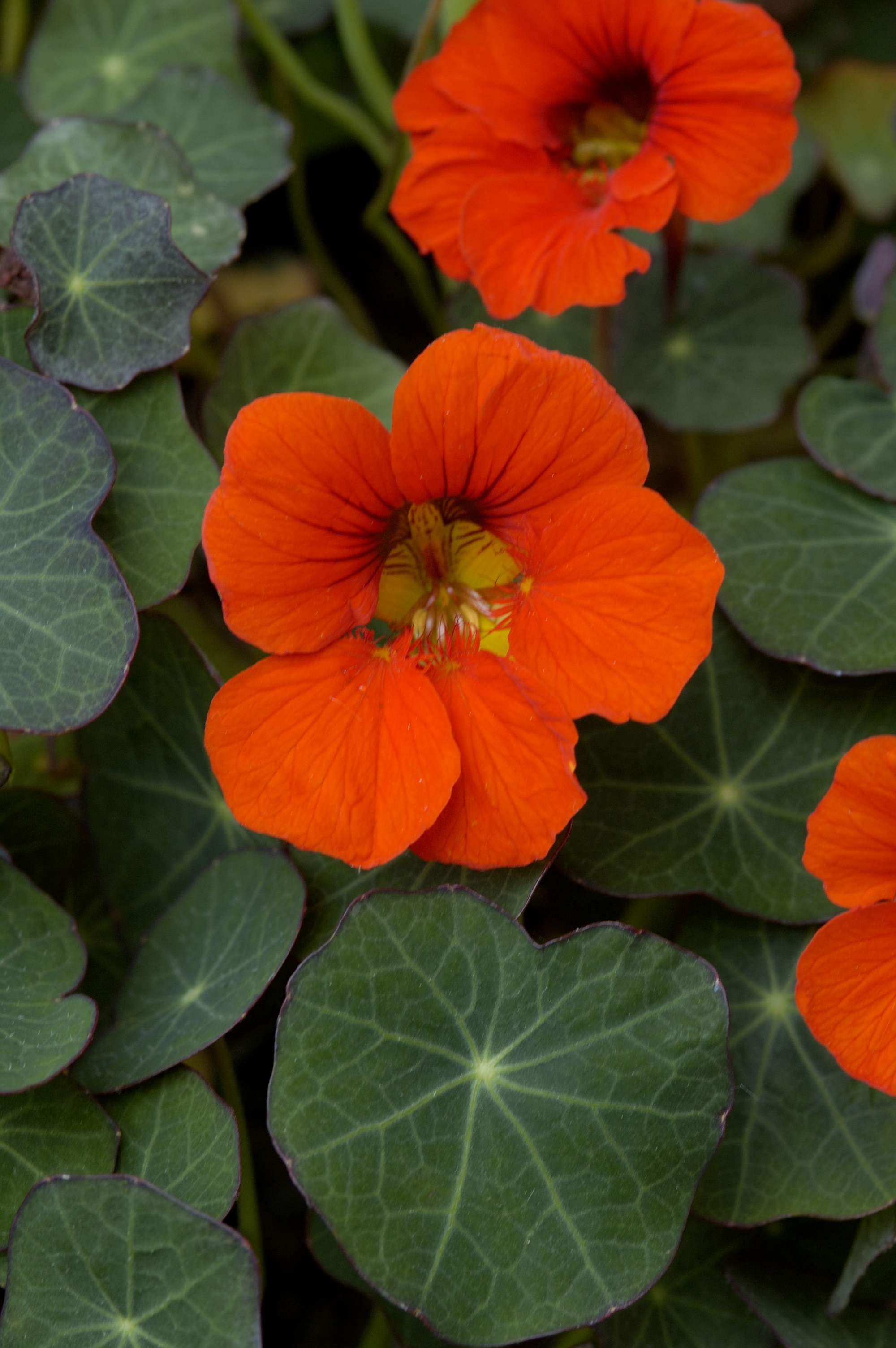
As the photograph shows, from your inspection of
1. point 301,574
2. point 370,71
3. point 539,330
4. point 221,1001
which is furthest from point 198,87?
point 221,1001

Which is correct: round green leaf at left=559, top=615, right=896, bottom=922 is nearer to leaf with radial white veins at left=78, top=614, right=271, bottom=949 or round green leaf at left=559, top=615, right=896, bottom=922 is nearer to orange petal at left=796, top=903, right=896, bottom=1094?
orange petal at left=796, top=903, right=896, bottom=1094

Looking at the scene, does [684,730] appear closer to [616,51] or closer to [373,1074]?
[373,1074]

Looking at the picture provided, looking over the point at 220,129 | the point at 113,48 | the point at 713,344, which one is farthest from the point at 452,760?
the point at 113,48

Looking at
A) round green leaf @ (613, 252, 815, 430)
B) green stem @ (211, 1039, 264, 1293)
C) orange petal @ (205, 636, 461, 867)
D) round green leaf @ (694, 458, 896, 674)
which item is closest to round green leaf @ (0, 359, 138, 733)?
orange petal @ (205, 636, 461, 867)

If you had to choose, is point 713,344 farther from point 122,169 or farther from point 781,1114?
point 781,1114

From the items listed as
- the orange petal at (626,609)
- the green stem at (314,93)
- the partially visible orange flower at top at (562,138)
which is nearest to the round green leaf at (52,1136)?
the orange petal at (626,609)

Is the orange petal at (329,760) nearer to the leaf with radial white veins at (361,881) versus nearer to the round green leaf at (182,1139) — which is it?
the leaf with radial white veins at (361,881)
